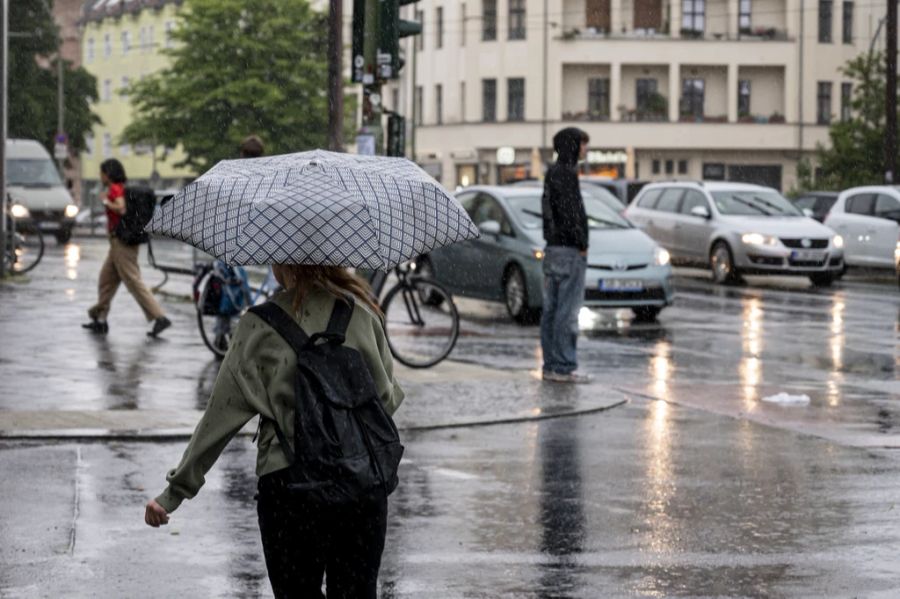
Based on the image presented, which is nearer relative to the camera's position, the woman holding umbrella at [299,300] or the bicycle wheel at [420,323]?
Result: the woman holding umbrella at [299,300]

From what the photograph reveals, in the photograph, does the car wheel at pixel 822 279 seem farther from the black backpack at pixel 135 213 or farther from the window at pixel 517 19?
the window at pixel 517 19

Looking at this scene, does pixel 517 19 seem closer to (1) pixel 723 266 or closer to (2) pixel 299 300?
(1) pixel 723 266

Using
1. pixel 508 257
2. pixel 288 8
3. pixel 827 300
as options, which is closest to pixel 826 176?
pixel 827 300

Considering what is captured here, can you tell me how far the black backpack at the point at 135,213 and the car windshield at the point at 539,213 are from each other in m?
5.50

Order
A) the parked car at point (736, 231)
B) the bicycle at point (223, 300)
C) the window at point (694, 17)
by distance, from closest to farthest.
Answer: the bicycle at point (223, 300), the parked car at point (736, 231), the window at point (694, 17)

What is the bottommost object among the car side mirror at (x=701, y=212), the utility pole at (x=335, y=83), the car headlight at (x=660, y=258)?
the car headlight at (x=660, y=258)

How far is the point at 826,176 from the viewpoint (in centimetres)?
4369

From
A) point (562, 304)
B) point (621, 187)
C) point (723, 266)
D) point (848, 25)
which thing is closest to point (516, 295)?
point (562, 304)

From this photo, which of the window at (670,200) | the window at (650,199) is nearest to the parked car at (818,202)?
the window at (650,199)

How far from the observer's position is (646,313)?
73.2ft

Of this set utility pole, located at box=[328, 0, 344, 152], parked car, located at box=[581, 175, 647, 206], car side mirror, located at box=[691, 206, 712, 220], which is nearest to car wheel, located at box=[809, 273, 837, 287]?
car side mirror, located at box=[691, 206, 712, 220]

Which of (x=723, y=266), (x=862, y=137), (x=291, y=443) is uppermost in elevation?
(x=862, y=137)

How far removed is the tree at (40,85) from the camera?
218ft

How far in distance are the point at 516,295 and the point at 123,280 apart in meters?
5.24
